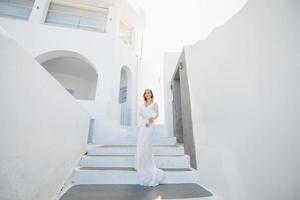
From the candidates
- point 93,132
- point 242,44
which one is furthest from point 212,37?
point 93,132

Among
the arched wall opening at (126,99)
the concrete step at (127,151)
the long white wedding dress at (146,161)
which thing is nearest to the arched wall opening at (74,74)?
the arched wall opening at (126,99)

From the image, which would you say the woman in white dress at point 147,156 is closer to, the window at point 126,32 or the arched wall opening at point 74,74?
the arched wall opening at point 74,74

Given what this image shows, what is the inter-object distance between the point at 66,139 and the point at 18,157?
74 cm

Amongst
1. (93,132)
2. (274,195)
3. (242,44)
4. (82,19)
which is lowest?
(274,195)

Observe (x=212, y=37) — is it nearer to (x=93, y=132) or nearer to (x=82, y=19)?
(x=93, y=132)

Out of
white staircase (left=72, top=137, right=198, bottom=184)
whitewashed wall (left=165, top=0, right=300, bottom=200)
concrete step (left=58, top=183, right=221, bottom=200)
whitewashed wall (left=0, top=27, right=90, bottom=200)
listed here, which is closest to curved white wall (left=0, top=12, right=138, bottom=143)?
white staircase (left=72, top=137, right=198, bottom=184)

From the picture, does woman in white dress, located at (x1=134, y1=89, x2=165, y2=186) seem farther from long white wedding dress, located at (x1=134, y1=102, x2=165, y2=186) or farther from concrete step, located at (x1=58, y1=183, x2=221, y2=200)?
concrete step, located at (x1=58, y1=183, x2=221, y2=200)

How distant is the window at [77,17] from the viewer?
5848 millimetres

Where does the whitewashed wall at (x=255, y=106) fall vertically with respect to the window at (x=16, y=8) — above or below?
below

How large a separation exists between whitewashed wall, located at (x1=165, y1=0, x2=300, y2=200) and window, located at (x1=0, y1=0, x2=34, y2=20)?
760cm

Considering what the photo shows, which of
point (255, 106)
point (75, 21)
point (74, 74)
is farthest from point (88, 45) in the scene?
point (255, 106)

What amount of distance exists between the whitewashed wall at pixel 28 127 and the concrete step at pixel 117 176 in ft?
1.06

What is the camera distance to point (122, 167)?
2.13 meters

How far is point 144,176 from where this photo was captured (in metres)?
1.78
